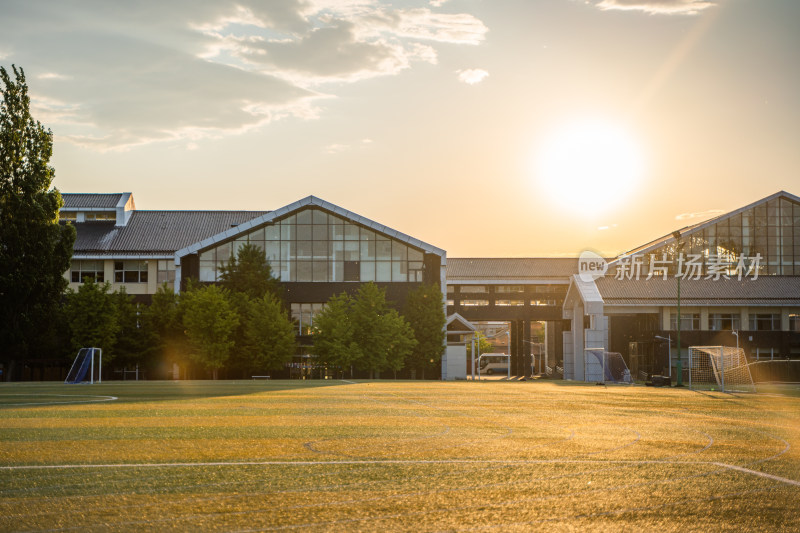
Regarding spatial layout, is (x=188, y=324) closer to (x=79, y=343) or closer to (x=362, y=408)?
(x=79, y=343)

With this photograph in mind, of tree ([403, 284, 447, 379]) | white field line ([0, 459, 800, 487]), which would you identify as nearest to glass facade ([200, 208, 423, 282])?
tree ([403, 284, 447, 379])

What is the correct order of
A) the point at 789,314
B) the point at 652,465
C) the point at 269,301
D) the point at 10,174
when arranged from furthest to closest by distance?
1. the point at 789,314
2. the point at 269,301
3. the point at 10,174
4. the point at 652,465

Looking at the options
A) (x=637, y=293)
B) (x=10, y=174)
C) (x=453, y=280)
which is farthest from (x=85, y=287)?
(x=637, y=293)

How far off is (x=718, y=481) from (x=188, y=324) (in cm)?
5525

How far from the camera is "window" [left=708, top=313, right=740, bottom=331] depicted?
77.5 meters

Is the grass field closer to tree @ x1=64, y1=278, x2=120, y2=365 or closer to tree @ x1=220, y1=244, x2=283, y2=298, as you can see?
tree @ x1=64, y1=278, x2=120, y2=365

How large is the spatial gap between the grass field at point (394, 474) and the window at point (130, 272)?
197 feet

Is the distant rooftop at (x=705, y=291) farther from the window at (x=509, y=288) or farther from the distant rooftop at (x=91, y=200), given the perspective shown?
the distant rooftop at (x=91, y=200)

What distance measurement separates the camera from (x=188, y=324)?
63062 mm

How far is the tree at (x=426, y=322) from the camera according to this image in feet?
228

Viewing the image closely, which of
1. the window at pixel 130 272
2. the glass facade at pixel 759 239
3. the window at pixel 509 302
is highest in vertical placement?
the glass facade at pixel 759 239

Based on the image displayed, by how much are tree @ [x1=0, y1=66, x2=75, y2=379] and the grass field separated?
37.2 metres

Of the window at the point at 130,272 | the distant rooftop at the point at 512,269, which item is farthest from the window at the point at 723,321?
the window at the point at 130,272

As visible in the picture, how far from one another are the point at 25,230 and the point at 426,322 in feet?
99.8
